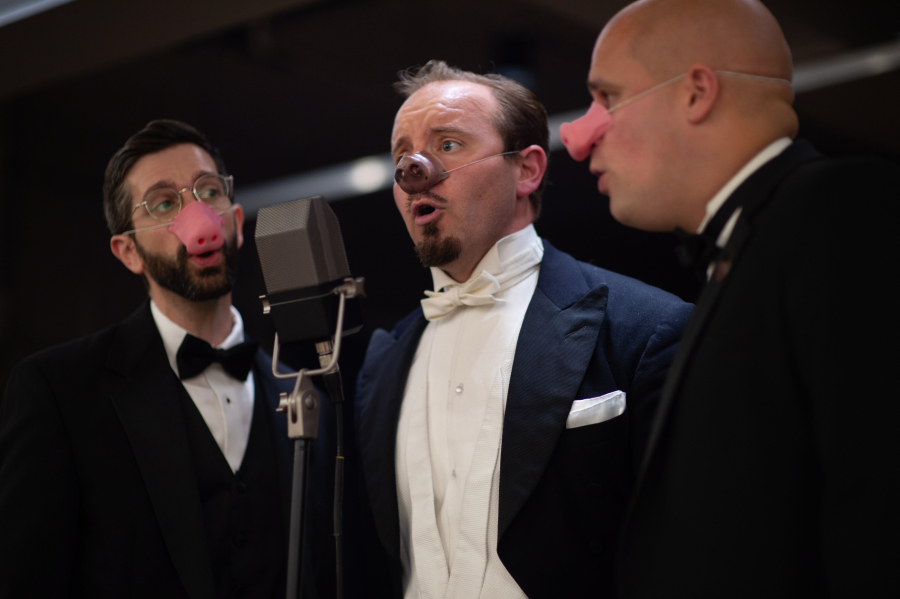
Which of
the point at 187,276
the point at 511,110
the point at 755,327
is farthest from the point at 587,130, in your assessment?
the point at 187,276

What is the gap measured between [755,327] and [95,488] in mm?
1591

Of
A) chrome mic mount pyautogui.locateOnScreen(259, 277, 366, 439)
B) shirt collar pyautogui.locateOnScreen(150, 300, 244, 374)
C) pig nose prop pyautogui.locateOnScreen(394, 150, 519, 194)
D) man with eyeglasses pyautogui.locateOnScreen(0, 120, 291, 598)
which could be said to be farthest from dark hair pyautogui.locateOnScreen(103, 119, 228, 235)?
chrome mic mount pyautogui.locateOnScreen(259, 277, 366, 439)

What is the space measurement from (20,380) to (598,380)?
1.47 meters

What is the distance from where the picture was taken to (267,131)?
3.94 meters

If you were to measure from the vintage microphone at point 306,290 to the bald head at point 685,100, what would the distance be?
0.54m

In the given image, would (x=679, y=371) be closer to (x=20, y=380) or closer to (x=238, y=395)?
(x=238, y=395)

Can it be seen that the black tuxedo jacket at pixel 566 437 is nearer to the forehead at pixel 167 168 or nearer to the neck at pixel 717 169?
the neck at pixel 717 169

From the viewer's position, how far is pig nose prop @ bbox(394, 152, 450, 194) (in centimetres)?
183

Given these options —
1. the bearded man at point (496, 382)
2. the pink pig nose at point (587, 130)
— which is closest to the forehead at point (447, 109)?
the bearded man at point (496, 382)

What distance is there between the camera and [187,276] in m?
2.14

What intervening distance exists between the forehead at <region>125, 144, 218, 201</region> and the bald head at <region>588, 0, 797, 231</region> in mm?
1295

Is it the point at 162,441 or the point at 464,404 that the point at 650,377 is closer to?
the point at 464,404

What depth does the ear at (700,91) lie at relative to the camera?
1.28 meters

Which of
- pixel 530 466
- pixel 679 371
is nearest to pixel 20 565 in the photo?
pixel 530 466
